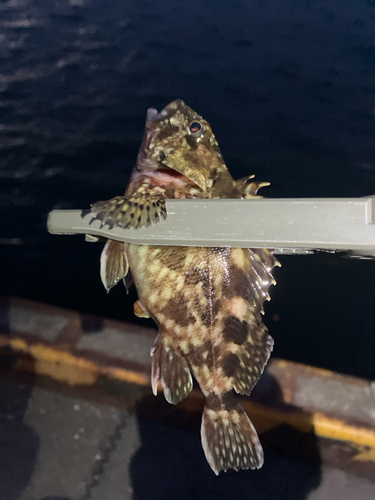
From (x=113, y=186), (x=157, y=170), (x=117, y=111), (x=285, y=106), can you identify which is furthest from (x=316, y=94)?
(x=157, y=170)

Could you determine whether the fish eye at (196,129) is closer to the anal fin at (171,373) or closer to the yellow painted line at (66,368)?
the anal fin at (171,373)

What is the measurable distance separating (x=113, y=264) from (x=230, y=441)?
7.96 ft

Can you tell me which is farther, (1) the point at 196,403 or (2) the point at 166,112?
(1) the point at 196,403

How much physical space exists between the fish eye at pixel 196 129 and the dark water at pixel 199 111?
2753 millimetres

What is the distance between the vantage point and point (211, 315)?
4051mm

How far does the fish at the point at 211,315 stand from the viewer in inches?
159

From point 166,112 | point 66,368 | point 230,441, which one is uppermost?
point 166,112

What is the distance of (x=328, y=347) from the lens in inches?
287

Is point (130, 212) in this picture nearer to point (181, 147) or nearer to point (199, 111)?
point (181, 147)

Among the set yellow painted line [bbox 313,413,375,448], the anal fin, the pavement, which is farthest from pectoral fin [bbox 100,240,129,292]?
yellow painted line [bbox 313,413,375,448]

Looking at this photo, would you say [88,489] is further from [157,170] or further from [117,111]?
[117,111]

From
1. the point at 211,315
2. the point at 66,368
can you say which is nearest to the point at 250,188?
the point at 211,315

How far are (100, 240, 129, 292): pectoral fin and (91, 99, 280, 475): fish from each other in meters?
0.01

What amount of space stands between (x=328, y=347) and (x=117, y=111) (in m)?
9.36
